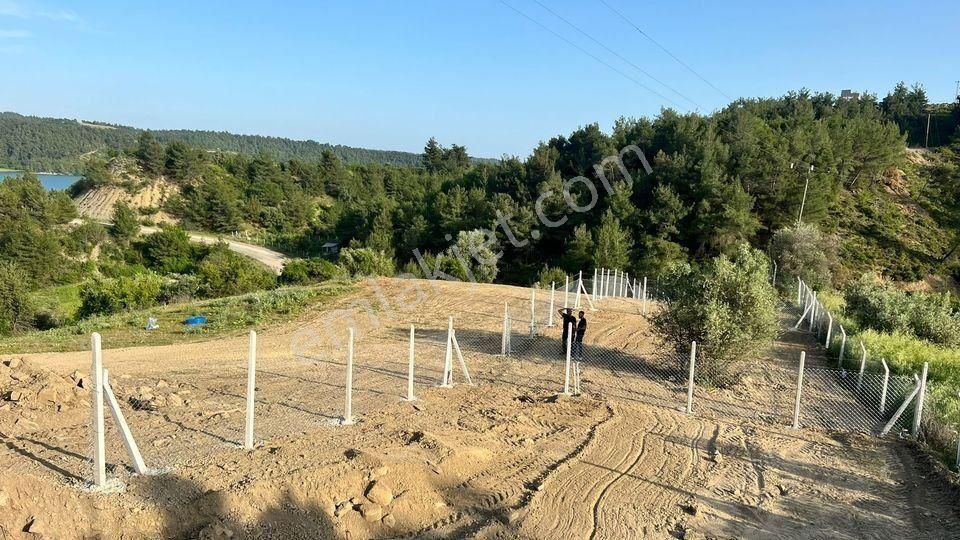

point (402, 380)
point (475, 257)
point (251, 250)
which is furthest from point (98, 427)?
point (251, 250)

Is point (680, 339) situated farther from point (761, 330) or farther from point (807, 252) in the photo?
point (807, 252)

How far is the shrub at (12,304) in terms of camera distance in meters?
28.8

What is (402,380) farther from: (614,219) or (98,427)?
(614,219)

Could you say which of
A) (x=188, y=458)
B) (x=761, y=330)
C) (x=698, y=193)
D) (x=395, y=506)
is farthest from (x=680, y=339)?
(x=698, y=193)

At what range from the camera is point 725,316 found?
40.0 ft

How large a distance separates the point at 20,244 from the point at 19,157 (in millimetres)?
172125

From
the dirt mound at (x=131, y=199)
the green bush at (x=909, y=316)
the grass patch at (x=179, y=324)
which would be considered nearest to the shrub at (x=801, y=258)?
the green bush at (x=909, y=316)

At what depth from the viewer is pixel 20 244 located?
51.3 m

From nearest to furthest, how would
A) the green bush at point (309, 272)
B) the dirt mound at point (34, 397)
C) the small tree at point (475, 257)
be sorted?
1. the dirt mound at point (34, 397)
2. the green bush at point (309, 272)
3. the small tree at point (475, 257)

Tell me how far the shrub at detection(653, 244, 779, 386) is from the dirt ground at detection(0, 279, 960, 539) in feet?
2.37

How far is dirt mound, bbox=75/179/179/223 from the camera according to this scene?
243ft

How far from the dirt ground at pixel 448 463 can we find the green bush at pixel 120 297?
15.5 meters

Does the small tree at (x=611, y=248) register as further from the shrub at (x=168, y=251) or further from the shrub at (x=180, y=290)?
the shrub at (x=168, y=251)

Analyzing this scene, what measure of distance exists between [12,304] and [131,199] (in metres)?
53.1
